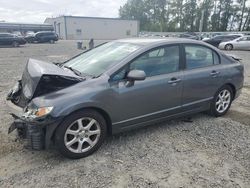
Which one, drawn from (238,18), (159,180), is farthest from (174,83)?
(238,18)

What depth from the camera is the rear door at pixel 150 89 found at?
11.1ft

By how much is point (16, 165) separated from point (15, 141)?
634 millimetres

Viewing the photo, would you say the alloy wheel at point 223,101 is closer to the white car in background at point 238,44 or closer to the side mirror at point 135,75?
the side mirror at point 135,75

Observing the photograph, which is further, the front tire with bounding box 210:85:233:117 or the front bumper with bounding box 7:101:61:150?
the front tire with bounding box 210:85:233:117

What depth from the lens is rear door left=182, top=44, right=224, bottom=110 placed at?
407cm

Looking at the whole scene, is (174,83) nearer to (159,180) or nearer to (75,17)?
(159,180)

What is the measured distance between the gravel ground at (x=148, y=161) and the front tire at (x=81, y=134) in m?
0.12

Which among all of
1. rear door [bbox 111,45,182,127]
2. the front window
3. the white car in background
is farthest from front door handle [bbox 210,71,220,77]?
the white car in background

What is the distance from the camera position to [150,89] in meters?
3.60

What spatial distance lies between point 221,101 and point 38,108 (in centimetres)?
338

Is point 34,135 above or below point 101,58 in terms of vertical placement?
below

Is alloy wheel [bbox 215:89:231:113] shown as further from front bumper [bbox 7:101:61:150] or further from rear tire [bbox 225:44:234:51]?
rear tire [bbox 225:44:234:51]

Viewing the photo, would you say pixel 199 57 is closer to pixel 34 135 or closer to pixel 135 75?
pixel 135 75

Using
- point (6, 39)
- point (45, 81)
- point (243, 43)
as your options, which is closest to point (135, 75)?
point (45, 81)
